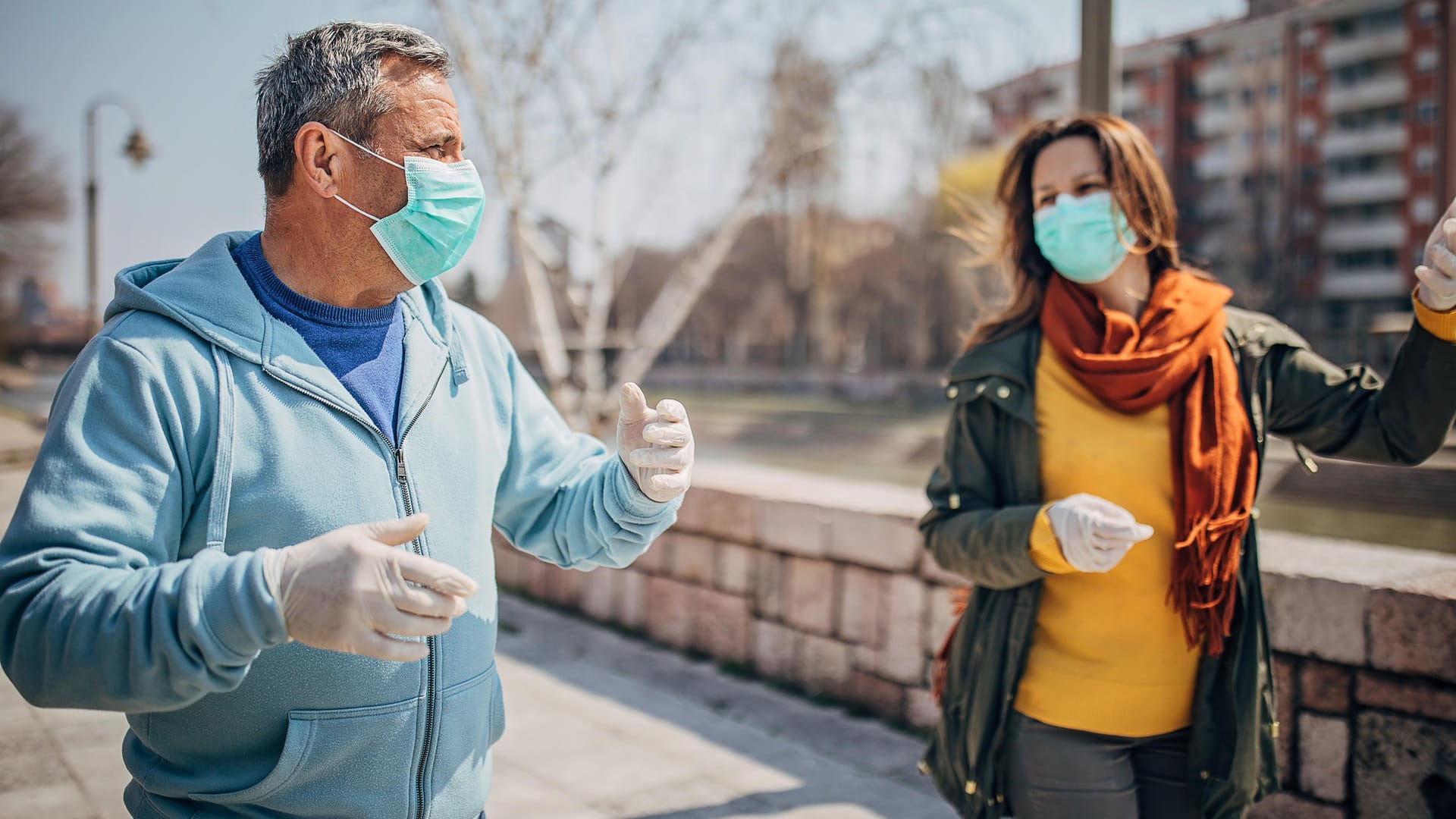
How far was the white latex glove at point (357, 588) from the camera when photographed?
1.21 meters

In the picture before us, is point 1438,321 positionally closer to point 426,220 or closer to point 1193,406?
point 1193,406

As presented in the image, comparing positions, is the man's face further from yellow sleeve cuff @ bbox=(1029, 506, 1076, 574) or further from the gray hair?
yellow sleeve cuff @ bbox=(1029, 506, 1076, 574)

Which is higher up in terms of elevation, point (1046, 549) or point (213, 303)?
point (213, 303)

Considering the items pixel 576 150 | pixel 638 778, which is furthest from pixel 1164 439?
pixel 576 150

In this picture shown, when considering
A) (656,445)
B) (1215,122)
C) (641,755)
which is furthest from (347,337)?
(1215,122)

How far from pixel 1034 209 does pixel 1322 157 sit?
57070mm

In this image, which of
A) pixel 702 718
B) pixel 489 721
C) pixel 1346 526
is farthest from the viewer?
pixel 1346 526

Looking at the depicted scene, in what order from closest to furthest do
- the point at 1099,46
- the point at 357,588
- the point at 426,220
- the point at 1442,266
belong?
the point at 357,588
the point at 426,220
the point at 1442,266
the point at 1099,46

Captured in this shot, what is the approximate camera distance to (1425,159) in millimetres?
47531

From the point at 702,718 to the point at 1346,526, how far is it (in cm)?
1189

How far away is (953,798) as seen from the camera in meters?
2.39

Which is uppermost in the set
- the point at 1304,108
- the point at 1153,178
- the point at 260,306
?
the point at 1304,108

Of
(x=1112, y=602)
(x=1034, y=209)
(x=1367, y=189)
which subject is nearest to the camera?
(x=1112, y=602)

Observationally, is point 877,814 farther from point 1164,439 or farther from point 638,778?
point 1164,439
